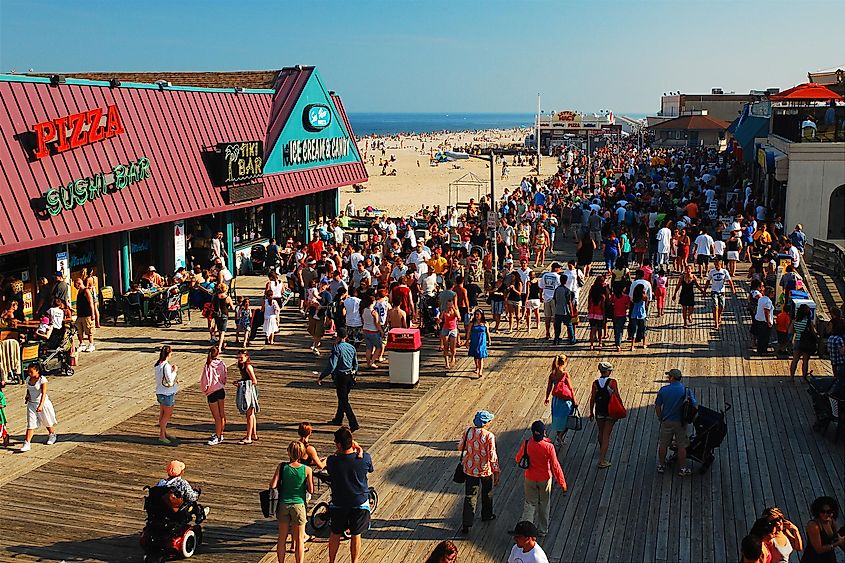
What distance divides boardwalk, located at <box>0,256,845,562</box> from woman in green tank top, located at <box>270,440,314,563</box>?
637 millimetres

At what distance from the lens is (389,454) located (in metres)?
12.1

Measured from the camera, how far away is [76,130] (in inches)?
729

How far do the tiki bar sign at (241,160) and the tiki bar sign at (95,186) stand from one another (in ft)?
9.78

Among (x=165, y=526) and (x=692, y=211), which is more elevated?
(x=692, y=211)

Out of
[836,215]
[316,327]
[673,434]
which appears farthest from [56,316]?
[836,215]

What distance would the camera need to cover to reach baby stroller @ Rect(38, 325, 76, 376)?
1596 cm

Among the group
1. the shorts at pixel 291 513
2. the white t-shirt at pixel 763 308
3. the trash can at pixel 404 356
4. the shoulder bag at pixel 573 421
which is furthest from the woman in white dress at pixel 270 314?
the shorts at pixel 291 513

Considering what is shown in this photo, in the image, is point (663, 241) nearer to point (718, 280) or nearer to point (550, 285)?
point (718, 280)

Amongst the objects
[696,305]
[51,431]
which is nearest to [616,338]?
[696,305]

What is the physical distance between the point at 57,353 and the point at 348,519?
31.0 feet

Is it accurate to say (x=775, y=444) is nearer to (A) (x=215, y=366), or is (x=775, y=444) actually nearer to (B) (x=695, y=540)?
(B) (x=695, y=540)

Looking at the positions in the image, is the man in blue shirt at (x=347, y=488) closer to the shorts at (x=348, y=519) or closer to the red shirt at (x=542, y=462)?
the shorts at (x=348, y=519)

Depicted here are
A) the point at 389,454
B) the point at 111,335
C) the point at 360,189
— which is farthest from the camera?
the point at 360,189

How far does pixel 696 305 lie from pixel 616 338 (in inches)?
202
